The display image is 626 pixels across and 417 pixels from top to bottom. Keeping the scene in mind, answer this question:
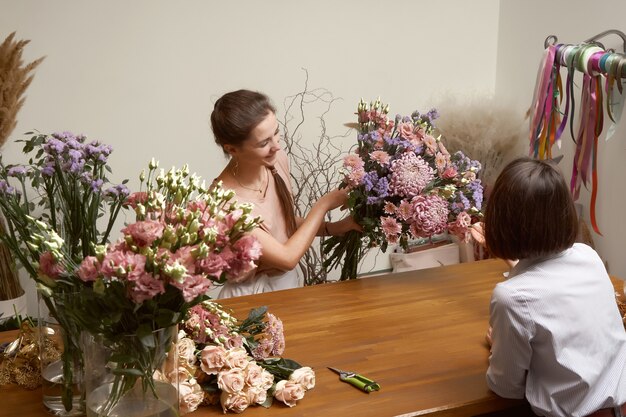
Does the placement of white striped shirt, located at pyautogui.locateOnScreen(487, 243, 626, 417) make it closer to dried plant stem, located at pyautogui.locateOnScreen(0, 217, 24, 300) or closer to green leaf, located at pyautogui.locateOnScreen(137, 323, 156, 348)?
green leaf, located at pyautogui.locateOnScreen(137, 323, 156, 348)

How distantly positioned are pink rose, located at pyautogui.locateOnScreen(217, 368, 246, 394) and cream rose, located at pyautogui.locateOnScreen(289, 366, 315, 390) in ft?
0.40

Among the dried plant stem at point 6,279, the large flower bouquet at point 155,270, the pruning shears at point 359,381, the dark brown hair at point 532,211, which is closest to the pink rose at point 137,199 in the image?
the large flower bouquet at point 155,270

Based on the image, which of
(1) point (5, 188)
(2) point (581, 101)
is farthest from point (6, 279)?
(2) point (581, 101)

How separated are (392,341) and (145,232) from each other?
93cm

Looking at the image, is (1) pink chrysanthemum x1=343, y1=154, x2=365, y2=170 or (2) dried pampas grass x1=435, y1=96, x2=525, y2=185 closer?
(1) pink chrysanthemum x1=343, y1=154, x2=365, y2=170

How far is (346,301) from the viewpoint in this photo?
2.45 meters

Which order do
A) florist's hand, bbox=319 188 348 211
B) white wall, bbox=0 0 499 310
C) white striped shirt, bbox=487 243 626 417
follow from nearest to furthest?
white striped shirt, bbox=487 243 626 417 → florist's hand, bbox=319 188 348 211 → white wall, bbox=0 0 499 310

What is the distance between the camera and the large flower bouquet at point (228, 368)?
5.81 feet

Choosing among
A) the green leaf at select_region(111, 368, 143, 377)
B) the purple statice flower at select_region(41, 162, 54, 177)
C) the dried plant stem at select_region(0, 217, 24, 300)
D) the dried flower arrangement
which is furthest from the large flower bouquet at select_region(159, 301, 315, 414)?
the dried plant stem at select_region(0, 217, 24, 300)

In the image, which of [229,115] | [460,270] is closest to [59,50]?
[229,115]

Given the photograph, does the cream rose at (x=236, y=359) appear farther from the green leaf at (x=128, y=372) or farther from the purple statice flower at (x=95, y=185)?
the purple statice flower at (x=95, y=185)

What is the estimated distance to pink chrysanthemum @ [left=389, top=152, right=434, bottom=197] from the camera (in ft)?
7.98

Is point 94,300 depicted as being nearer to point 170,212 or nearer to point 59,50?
point 170,212

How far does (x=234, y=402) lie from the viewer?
1.77 metres
